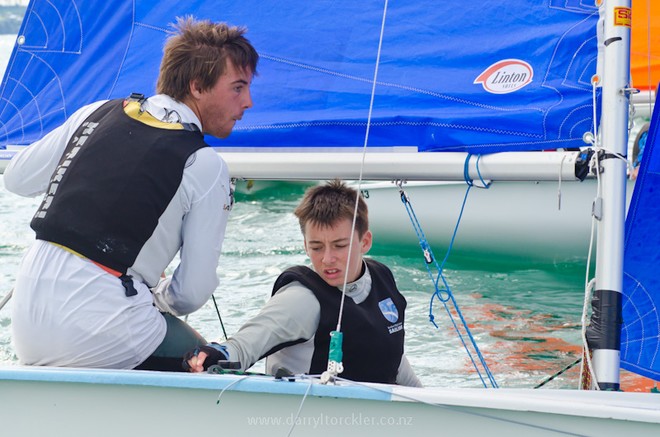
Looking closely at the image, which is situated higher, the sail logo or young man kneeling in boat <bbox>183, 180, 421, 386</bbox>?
the sail logo

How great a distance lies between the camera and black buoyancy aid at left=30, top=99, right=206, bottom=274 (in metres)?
1.62

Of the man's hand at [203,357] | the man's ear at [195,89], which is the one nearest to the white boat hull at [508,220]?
the man's ear at [195,89]

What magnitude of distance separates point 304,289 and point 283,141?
45cm

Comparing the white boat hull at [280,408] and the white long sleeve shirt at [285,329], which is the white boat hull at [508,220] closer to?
the white long sleeve shirt at [285,329]

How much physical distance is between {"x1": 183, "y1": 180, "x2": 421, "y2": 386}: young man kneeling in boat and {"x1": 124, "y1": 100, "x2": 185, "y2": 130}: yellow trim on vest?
35 cm

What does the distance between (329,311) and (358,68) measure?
2.00 feet

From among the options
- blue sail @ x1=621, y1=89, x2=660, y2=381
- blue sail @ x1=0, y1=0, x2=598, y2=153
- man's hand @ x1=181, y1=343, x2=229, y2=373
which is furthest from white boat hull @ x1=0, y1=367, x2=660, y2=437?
blue sail @ x1=0, y1=0, x2=598, y2=153

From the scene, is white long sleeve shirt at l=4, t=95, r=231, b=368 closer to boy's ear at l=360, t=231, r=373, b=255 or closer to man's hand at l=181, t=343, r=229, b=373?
man's hand at l=181, t=343, r=229, b=373

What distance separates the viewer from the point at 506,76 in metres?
2.03

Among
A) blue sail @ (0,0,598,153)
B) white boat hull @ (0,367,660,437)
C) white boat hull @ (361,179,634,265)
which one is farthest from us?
white boat hull @ (361,179,634,265)

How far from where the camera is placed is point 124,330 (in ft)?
5.39

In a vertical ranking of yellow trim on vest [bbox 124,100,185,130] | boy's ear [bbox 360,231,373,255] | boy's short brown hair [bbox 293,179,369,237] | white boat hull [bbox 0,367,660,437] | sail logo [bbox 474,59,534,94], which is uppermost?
sail logo [bbox 474,59,534,94]

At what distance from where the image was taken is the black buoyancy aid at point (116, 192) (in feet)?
5.30

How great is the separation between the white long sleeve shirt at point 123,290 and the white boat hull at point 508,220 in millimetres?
3369
